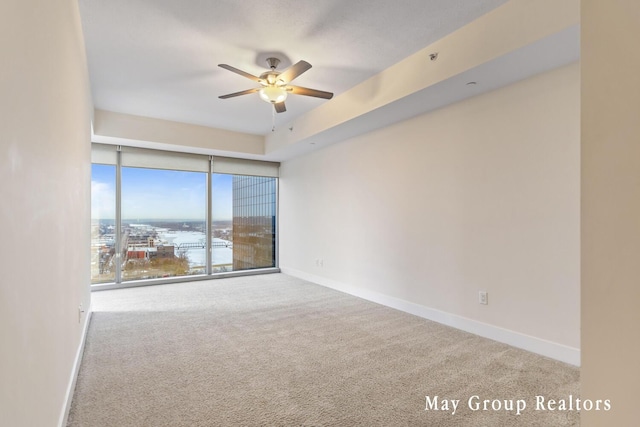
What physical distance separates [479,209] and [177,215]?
16.2ft

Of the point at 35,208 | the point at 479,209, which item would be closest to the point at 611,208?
the point at 35,208

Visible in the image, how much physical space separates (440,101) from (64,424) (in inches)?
152

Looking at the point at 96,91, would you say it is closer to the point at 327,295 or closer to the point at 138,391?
the point at 138,391

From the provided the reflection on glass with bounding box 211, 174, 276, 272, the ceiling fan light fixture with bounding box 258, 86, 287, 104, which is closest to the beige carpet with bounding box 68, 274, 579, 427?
the ceiling fan light fixture with bounding box 258, 86, 287, 104

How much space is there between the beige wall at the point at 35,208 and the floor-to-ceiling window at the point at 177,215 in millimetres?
3542

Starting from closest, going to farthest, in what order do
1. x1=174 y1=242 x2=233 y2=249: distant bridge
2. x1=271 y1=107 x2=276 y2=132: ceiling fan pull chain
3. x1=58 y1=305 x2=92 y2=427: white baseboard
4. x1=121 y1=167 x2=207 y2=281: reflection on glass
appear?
1. x1=58 y1=305 x2=92 y2=427: white baseboard
2. x1=271 y1=107 x2=276 y2=132: ceiling fan pull chain
3. x1=121 y1=167 x2=207 y2=281: reflection on glass
4. x1=174 y1=242 x2=233 y2=249: distant bridge

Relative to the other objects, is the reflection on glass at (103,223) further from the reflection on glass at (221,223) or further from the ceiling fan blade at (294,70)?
the ceiling fan blade at (294,70)

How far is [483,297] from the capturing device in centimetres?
312

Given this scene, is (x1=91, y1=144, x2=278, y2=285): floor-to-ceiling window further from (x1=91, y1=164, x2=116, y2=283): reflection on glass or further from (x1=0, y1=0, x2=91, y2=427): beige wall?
(x1=0, y1=0, x2=91, y2=427): beige wall

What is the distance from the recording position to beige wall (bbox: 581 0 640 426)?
914 millimetres

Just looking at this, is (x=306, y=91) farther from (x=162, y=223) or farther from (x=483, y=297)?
(x=162, y=223)

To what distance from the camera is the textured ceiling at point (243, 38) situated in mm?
2377

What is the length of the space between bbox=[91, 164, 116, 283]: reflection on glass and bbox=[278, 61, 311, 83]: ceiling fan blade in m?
3.85

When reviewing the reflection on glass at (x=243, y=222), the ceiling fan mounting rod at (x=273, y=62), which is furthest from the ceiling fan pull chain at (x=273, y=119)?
the reflection on glass at (x=243, y=222)
